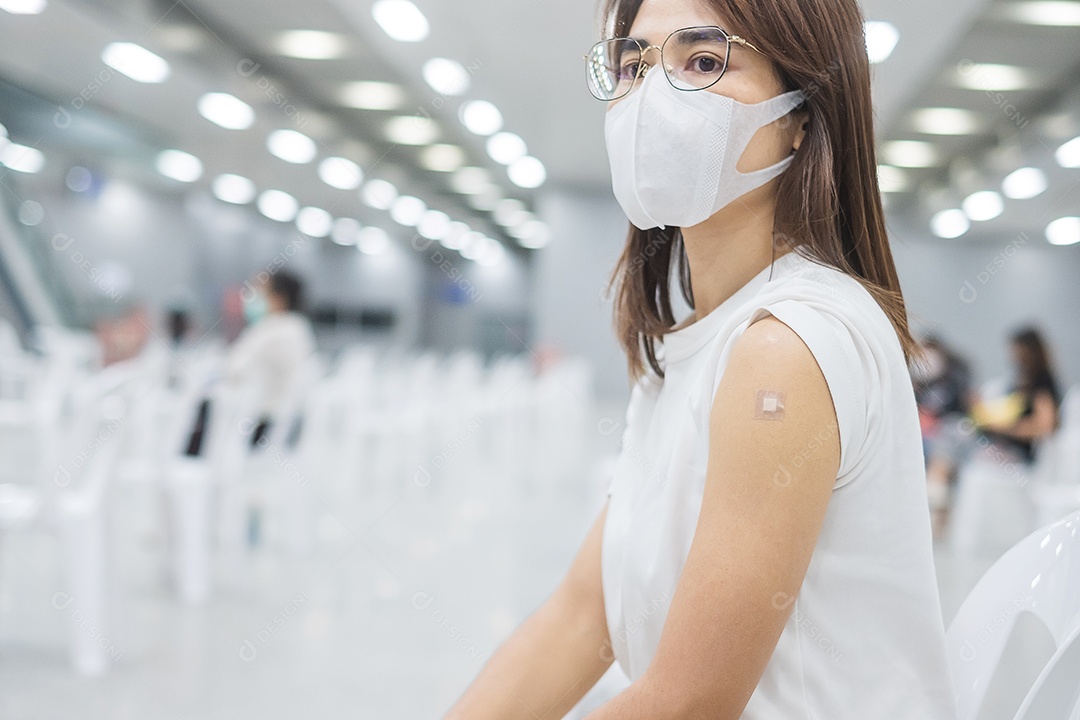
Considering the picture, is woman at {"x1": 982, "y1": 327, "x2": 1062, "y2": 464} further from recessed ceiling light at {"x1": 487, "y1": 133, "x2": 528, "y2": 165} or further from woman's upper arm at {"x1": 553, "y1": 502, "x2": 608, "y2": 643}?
woman's upper arm at {"x1": 553, "y1": 502, "x2": 608, "y2": 643}

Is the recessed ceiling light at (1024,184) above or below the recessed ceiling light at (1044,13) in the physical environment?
above

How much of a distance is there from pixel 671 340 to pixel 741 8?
283mm

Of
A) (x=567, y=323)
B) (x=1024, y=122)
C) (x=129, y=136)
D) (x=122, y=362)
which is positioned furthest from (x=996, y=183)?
(x=129, y=136)

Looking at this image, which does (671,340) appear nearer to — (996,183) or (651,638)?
(651,638)

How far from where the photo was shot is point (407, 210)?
13.9 metres

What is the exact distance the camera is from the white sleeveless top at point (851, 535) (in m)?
0.57

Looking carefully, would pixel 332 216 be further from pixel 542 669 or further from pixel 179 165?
pixel 542 669

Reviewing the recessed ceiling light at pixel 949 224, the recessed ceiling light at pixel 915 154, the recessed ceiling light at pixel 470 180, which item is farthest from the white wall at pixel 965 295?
the recessed ceiling light at pixel 470 180

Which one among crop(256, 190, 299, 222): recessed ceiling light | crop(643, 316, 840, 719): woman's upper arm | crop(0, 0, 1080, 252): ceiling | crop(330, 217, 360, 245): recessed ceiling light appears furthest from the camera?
crop(330, 217, 360, 245): recessed ceiling light

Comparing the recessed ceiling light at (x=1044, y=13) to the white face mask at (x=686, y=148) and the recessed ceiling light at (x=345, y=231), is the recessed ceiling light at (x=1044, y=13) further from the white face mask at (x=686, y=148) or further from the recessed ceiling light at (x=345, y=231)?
the recessed ceiling light at (x=345, y=231)

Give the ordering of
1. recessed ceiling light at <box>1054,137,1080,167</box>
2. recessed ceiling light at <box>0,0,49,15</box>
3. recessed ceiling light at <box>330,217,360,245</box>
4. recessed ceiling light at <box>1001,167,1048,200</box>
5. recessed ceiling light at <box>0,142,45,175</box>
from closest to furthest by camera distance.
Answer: recessed ceiling light at <box>0,0,49,15</box> → recessed ceiling light at <box>1054,137,1080,167</box> → recessed ceiling light at <box>1001,167,1048,200</box> → recessed ceiling light at <box>0,142,45,175</box> → recessed ceiling light at <box>330,217,360,245</box>

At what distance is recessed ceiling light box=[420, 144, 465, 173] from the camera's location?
9593 mm

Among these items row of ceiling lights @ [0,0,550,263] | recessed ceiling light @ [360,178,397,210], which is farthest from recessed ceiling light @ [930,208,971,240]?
recessed ceiling light @ [360,178,397,210]

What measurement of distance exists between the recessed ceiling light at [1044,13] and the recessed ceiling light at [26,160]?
7.81 m
